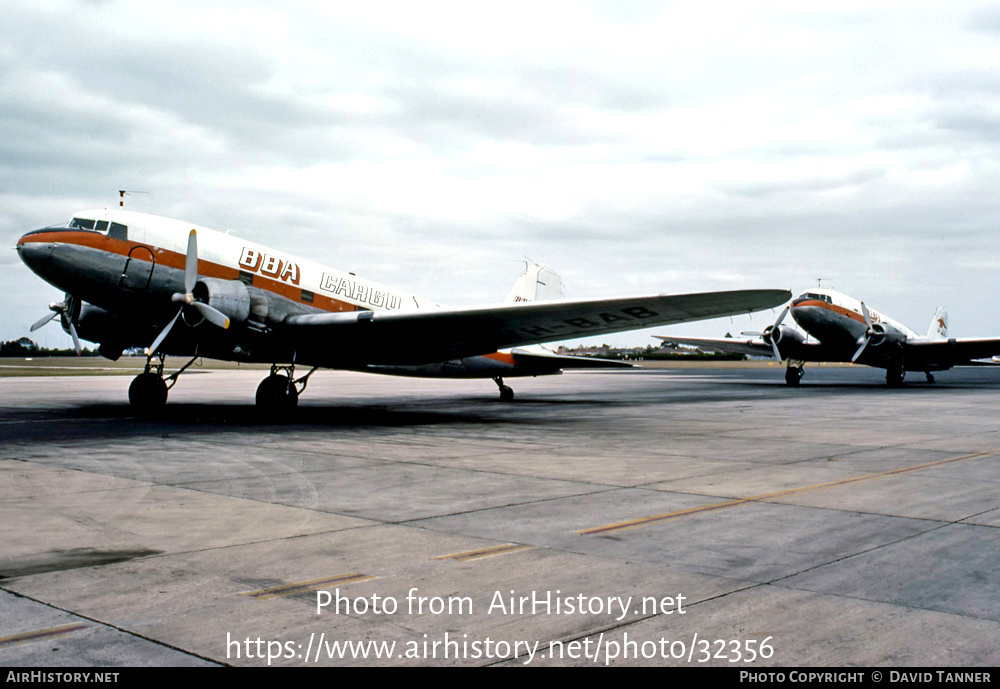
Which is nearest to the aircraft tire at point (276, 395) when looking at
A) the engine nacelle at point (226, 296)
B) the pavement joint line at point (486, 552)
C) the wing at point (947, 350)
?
the engine nacelle at point (226, 296)

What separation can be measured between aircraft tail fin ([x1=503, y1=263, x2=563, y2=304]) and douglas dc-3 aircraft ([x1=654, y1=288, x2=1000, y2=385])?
17.4 metres

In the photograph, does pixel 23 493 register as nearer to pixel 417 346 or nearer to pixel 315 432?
pixel 315 432

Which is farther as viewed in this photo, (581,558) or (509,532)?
(509,532)

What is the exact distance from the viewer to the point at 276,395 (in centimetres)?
1933

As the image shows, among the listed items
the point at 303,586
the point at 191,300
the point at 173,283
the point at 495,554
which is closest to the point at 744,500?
the point at 495,554

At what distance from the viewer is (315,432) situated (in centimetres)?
1531

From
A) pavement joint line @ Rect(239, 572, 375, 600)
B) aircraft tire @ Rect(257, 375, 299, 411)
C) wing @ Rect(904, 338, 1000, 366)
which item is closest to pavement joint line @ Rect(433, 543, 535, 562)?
pavement joint line @ Rect(239, 572, 375, 600)

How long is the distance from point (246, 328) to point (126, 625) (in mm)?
14187

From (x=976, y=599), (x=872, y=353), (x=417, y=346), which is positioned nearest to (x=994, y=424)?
(x=417, y=346)

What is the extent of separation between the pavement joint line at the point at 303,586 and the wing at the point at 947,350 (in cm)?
4393

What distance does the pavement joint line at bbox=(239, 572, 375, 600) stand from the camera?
4.77 metres

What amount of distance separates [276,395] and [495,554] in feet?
48.1
